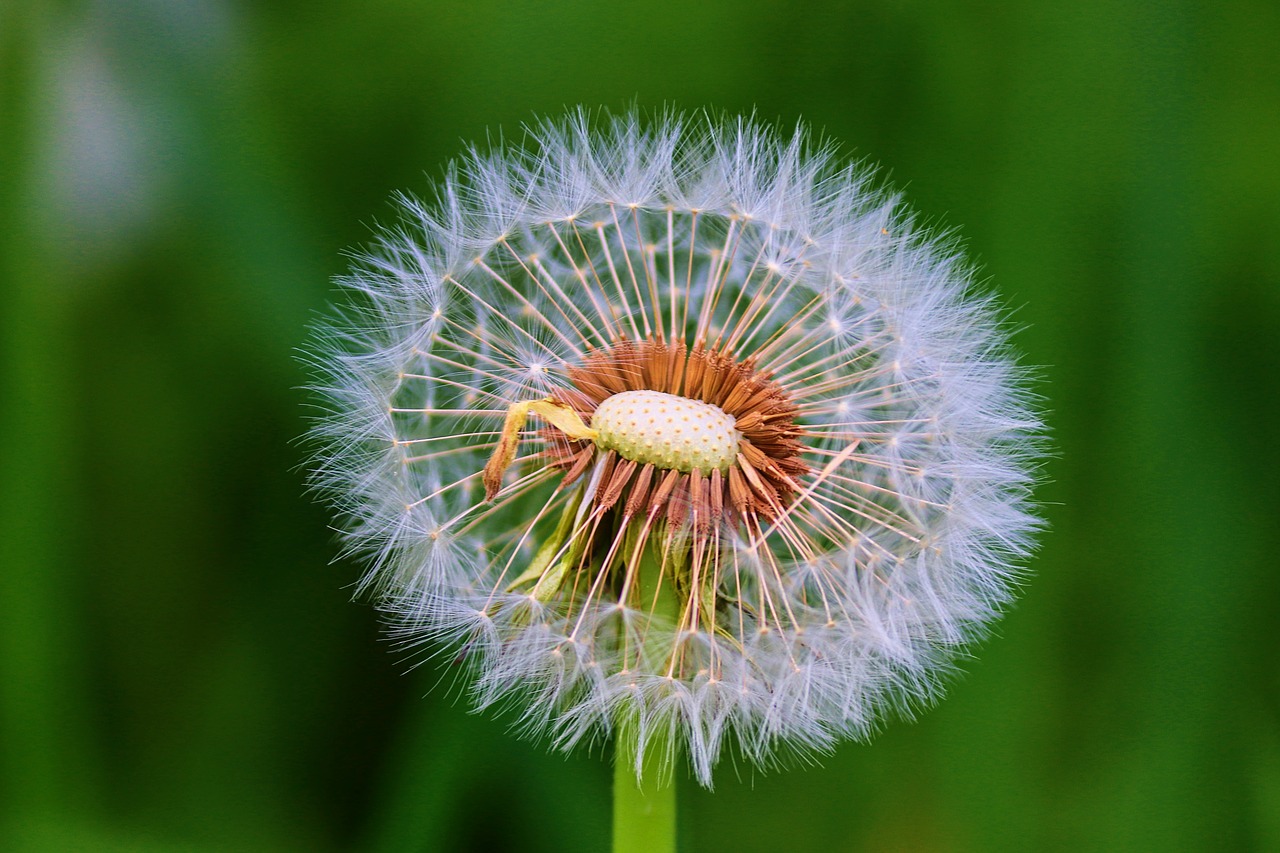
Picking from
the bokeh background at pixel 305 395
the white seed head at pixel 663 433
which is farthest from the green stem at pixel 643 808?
the bokeh background at pixel 305 395

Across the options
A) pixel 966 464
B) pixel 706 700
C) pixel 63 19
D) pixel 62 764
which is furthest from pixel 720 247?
pixel 62 764

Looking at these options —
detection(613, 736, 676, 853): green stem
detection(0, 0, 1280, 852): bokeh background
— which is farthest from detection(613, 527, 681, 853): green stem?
detection(0, 0, 1280, 852): bokeh background

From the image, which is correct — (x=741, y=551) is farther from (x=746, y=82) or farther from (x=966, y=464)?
(x=746, y=82)

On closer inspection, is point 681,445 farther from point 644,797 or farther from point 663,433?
point 644,797

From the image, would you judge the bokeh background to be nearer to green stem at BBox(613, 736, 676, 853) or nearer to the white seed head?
green stem at BBox(613, 736, 676, 853)

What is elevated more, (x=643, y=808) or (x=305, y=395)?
(x=305, y=395)

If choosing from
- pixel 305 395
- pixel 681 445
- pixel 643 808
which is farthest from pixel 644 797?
pixel 305 395

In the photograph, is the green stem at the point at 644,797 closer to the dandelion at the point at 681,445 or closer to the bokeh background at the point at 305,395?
the dandelion at the point at 681,445
